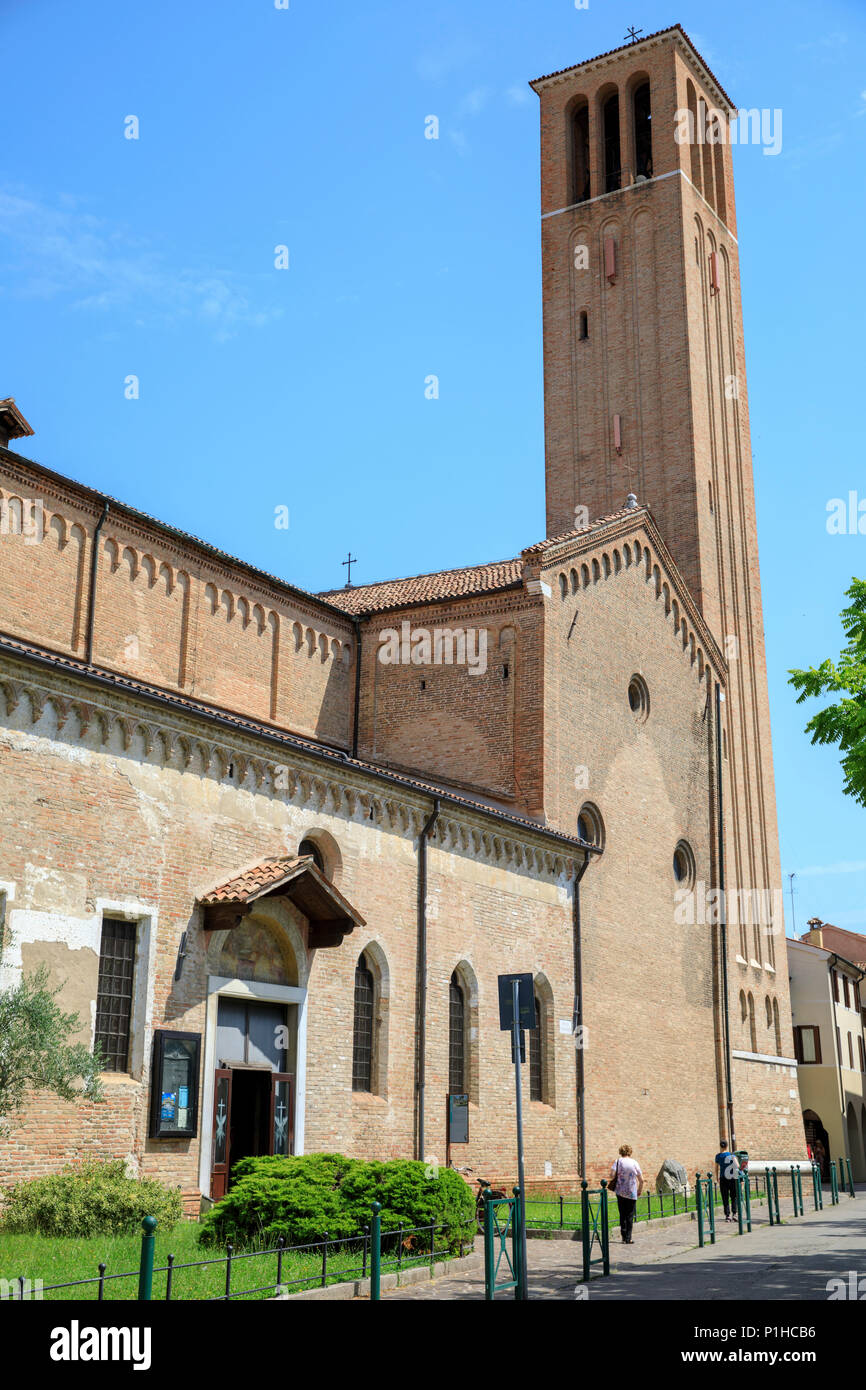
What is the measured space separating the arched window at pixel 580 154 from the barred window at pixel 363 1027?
3112cm

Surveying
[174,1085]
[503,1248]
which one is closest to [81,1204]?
[174,1085]

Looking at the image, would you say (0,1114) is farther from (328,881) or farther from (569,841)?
(569,841)

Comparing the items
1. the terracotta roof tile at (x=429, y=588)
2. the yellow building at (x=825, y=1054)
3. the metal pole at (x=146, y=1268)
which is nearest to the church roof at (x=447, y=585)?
the terracotta roof tile at (x=429, y=588)

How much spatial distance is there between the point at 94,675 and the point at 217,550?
10329 mm

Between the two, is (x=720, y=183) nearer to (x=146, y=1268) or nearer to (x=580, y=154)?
(x=580, y=154)

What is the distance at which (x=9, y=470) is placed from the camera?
21.3 meters

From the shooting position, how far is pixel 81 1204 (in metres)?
13.4

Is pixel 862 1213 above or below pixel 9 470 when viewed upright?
below

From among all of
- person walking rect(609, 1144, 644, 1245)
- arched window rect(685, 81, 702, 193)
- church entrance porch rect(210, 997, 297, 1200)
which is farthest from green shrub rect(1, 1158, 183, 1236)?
arched window rect(685, 81, 702, 193)

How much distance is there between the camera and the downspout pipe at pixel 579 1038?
23812 mm

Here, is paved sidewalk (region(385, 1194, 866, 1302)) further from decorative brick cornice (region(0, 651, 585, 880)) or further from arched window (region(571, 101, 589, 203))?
arched window (region(571, 101, 589, 203))

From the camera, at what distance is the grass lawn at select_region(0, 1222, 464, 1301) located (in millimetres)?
10602

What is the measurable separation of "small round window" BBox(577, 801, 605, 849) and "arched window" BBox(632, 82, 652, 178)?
2395 centimetres
